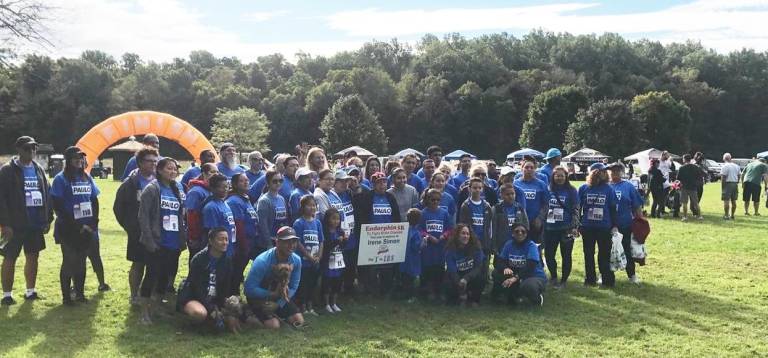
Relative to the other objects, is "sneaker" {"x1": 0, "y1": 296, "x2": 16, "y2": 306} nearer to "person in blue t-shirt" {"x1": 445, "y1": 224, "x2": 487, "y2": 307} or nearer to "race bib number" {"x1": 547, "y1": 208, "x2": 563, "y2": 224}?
"person in blue t-shirt" {"x1": 445, "y1": 224, "x2": 487, "y2": 307}

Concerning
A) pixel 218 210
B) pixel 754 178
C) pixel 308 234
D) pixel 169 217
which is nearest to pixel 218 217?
pixel 218 210

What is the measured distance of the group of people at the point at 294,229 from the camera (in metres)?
6.59

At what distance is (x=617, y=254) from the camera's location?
343 inches

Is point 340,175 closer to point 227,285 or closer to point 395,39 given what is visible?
point 227,285

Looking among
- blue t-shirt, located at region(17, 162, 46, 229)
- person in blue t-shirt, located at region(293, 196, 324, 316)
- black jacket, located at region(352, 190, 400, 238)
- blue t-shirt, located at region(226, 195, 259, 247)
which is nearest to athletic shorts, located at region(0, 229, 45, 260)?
blue t-shirt, located at region(17, 162, 46, 229)

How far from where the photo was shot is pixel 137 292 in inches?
292

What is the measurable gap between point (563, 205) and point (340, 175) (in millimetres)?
3170

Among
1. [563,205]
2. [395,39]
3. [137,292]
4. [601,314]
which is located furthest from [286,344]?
[395,39]

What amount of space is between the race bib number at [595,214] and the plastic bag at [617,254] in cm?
35

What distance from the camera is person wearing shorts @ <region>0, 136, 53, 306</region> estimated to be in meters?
7.23

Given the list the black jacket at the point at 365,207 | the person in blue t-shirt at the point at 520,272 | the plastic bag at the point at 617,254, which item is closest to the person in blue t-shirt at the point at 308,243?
the black jacket at the point at 365,207

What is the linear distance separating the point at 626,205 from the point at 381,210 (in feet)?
12.2

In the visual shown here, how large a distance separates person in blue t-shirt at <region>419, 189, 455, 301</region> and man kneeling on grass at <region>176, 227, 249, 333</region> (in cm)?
258

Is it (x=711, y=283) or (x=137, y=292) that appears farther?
(x=711, y=283)
